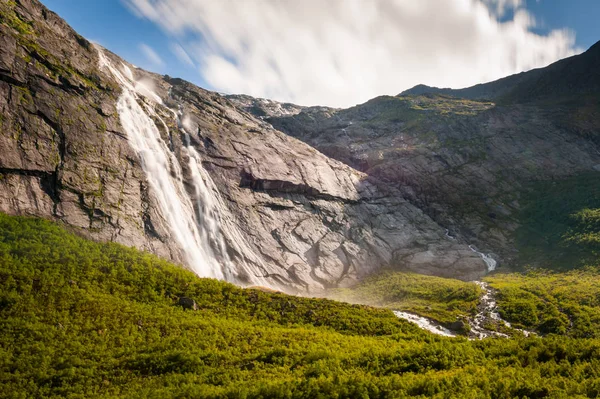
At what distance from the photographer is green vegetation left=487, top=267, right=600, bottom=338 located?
119ft

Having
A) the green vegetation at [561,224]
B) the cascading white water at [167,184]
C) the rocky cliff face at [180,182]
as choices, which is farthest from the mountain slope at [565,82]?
the cascading white water at [167,184]

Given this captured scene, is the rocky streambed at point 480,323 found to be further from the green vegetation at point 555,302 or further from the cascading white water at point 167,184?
the cascading white water at point 167,184

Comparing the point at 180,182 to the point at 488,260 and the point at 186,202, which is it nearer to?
the point at 186,202

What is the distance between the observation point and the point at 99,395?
1577 centimetres

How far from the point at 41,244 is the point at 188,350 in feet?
55.3

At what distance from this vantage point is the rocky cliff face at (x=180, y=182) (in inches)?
1436

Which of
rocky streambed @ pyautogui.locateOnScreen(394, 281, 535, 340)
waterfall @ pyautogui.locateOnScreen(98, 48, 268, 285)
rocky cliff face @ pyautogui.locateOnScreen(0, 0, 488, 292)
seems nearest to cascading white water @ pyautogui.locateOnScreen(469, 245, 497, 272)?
rocky cliff face @ pyautogui.locateOnScreen(0, 0, 488, 292)

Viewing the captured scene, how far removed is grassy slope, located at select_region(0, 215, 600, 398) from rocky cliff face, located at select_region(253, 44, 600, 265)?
5297 centimetres

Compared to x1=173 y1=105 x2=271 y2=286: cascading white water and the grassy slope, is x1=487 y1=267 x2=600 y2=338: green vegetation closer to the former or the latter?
the grassy slope

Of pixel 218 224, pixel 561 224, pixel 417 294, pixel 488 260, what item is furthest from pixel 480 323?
pixel 561 224

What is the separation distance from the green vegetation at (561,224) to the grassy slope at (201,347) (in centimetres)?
4777

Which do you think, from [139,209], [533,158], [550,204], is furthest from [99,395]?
[533,158]

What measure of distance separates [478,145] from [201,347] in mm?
102020

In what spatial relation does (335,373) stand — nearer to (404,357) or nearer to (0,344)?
(404,357)
